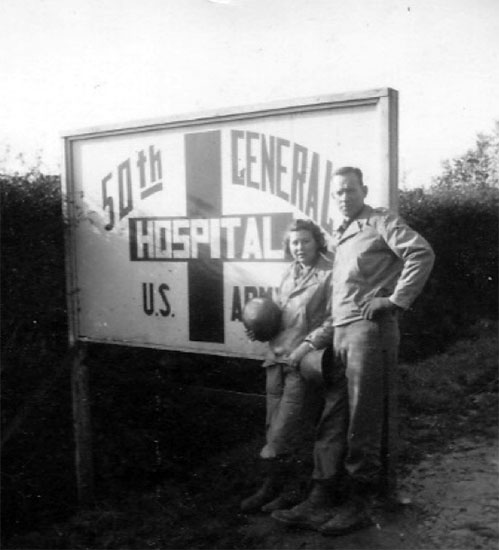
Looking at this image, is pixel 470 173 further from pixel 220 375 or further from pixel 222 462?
pixel 222 462

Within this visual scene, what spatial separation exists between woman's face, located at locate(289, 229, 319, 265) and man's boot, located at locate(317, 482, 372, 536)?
1.31 meters

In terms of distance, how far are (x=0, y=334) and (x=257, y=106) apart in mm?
2264

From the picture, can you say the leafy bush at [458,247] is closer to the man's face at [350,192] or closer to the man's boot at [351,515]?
the man's boot at [351,515]

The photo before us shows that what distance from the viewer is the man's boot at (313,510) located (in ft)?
12.9

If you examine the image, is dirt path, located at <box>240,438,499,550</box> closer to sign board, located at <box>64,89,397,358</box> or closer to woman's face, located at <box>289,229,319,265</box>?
sign board, located at <box>64,89,397,358</box>

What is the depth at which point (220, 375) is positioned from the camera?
20.9 ft

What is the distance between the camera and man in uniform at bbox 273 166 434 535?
3.73 m

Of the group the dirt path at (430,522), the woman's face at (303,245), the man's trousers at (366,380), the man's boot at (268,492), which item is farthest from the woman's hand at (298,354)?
the dirt path at (430,522)

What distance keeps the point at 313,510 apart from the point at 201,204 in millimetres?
1981

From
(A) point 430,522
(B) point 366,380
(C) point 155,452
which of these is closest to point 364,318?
(B) point 366,380

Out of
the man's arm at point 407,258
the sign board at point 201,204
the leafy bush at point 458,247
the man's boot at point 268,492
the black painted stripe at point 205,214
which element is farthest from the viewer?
the leafy bush at point 458,247

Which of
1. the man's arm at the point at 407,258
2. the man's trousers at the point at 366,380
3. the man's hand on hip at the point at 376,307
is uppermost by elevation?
the man's arm at the point at 407,258

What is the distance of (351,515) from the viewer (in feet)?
12.6

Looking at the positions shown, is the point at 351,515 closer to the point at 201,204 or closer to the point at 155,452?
the point at 201,204
